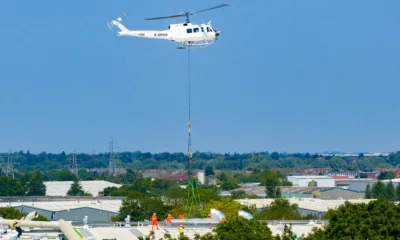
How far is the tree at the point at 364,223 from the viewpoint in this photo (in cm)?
4609

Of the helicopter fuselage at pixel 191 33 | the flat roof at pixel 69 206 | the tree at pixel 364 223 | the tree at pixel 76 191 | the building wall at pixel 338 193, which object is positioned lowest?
the tree at pixel 364 223

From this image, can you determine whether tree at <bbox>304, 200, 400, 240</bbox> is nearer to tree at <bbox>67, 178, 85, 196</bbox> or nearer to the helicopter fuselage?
the helicopter fuselage

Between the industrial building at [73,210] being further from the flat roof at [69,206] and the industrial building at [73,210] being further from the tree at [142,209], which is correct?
the tree at [142,209]

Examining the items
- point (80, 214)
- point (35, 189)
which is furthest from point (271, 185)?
point (80, 214)

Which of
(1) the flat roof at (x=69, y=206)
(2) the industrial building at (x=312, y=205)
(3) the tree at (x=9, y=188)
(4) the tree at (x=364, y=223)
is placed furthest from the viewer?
(3) the tree at (x=9, y=188)

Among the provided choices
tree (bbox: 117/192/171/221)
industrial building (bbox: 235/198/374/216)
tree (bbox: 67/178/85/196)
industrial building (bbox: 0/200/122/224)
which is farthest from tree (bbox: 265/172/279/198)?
tree (bbox: 117/192/171/221)

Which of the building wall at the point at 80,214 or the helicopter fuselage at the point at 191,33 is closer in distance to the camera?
the helicopter fuselage at the point at 191,33

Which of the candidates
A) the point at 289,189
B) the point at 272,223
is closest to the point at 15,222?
the point at 272,223

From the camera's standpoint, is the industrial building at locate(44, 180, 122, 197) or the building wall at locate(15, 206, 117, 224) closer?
the building wall at locate(15, 206, 117, 224)

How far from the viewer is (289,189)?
185375 mm

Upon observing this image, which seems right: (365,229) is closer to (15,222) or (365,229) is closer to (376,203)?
(376,203)

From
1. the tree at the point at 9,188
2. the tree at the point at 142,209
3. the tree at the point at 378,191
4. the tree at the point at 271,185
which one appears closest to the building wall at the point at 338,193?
the tree at the point at 378,191

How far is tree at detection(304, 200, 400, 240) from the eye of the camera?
46.1 metres

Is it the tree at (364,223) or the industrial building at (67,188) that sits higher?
the industrial building at (67,188)
